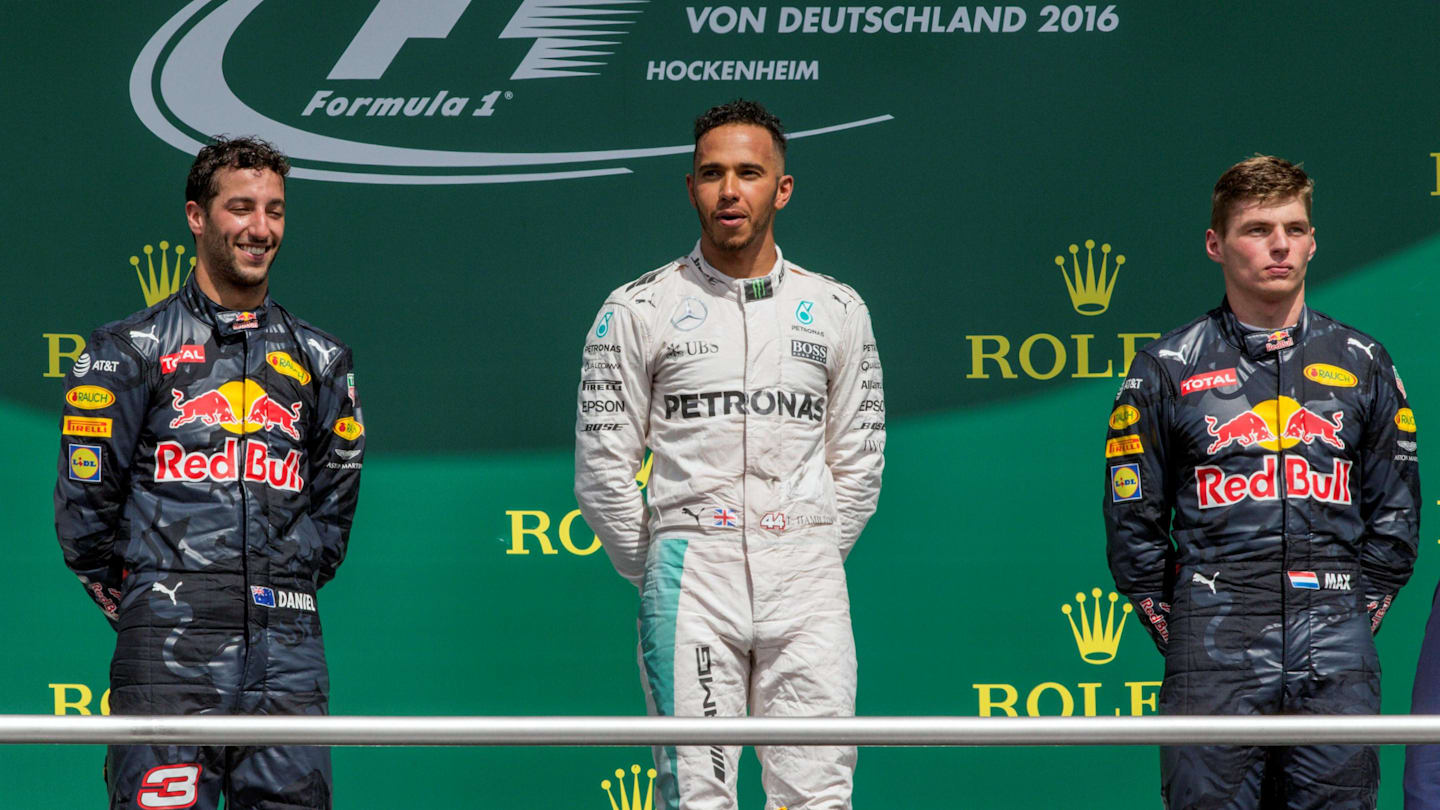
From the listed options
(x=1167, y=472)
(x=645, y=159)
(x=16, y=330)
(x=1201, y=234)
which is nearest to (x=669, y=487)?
(x=1167, y=472)

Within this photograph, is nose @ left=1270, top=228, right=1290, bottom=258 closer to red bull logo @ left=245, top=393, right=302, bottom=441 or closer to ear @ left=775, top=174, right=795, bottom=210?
ear @ left=775, top=174, right=795, bottom=210

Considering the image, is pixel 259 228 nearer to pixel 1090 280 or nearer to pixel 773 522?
pixel 773 522

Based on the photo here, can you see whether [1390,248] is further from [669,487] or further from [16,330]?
[16,330]

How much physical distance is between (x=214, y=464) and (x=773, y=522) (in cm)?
97

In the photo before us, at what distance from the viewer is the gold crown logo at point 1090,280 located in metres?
3.58

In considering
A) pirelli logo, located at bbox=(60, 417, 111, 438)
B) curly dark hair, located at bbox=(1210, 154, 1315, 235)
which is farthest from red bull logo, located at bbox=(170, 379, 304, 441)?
curly dark hair, located at bbox=(1210, 154, 1315, 235)

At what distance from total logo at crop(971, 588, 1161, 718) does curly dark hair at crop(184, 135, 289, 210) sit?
1.93 meters

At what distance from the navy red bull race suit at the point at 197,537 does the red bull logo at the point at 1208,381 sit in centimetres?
155

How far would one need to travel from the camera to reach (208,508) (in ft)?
8.68

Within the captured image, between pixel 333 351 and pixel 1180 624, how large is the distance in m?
1.57

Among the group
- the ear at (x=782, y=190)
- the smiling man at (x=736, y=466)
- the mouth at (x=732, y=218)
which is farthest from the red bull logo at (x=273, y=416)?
the ear at (x=782, y=190)

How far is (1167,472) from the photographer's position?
8.86 ft

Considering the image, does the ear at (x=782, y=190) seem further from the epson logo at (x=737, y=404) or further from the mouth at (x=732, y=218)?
the epson logo at (x=737, y=404)

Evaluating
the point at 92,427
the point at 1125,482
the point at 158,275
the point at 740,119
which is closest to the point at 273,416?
the point at 92,427
